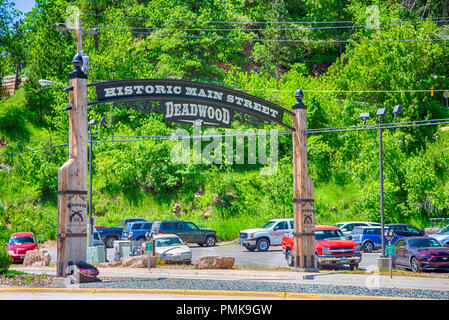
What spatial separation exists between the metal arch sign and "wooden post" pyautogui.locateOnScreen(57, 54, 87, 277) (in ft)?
3.03

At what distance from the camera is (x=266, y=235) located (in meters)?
33.8

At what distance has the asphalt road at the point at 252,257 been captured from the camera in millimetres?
25500

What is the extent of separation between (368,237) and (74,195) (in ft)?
75.3

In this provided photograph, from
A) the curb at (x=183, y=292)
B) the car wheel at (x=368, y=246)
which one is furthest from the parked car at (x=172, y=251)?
the car wheel at (x=368, y=246)

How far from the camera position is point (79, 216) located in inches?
583

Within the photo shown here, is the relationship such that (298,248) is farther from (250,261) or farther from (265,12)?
(265,12)

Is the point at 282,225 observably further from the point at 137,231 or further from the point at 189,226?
the point at 137,231

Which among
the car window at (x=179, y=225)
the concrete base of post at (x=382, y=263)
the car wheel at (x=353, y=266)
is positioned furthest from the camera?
the car window at (x=179, y=225)

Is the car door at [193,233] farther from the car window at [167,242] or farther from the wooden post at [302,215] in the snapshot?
the wooden post at [302,215]

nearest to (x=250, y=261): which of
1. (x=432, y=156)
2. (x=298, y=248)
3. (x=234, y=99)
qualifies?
(x=298, y=248)

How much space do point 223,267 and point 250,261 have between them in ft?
18.1

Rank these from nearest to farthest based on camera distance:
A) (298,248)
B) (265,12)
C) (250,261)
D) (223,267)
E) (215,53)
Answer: (298,248)
(223,267)
(250,261)
(215,53)
(265,12)

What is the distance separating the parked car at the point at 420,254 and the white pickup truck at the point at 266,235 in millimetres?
10165

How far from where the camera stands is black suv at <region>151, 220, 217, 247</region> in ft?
117
